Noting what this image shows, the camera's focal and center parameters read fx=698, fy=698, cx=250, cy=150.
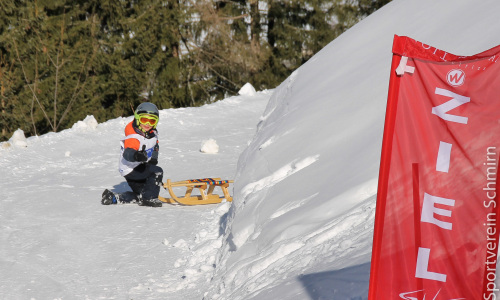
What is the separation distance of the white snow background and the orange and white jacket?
1.67 ft

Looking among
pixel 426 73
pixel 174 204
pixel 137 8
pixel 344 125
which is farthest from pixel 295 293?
pixel 137 8

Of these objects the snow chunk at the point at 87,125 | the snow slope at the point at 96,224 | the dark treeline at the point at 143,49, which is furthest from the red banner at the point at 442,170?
the dark treeline at the point at 143,49

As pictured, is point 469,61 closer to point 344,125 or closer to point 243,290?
point 243,290

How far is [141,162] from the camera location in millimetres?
8234

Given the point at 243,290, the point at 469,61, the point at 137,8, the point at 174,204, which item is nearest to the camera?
the point at 469,61

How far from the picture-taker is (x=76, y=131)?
1293 centimetres

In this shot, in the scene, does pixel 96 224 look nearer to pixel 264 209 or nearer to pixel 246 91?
pixel 264 209

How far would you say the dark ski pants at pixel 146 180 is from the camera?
8.21m

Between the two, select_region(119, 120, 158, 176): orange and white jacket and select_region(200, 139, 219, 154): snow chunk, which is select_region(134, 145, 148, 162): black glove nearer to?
select_region(119, 120, 158, 176): orange and white jacket

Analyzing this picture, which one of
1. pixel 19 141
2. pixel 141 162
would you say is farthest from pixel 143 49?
pixel 141 162

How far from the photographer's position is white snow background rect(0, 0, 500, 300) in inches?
166

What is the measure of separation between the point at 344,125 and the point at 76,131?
7.58 m

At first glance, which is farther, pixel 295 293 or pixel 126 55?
pixel 126 55

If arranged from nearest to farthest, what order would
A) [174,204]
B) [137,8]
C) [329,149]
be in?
[329,149]
[174,204]
[137,8]
